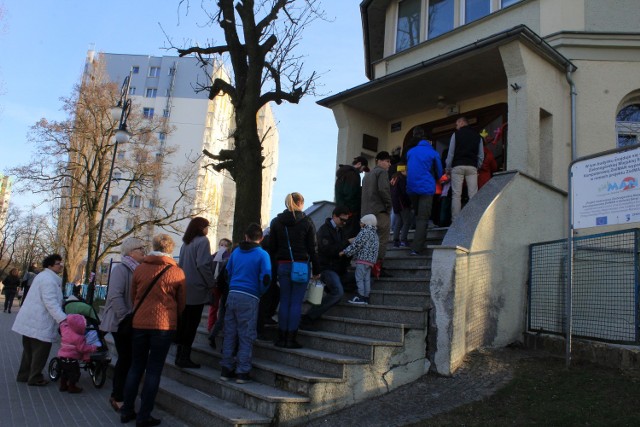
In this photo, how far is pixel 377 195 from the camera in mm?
8148

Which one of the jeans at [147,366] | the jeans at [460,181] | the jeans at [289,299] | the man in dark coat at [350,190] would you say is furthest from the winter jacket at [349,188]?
the jeans at [147,366]

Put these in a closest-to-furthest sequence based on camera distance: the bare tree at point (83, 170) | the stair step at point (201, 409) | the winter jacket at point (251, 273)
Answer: the stair step at point (201, 409), the winter jacket at point (251, 273), the bare tree at point (83, 170)

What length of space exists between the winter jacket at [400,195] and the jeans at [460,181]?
76cm

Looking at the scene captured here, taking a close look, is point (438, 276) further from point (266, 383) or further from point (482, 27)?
point (482, 27)

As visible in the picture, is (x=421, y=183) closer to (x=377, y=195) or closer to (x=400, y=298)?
(x=377, y=195)

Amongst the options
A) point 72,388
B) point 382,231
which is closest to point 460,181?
point 382,231

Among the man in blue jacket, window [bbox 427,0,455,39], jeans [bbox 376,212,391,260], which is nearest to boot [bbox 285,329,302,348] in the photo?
jeans [bbox 376,212,391,260]

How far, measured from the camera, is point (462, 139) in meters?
8.52

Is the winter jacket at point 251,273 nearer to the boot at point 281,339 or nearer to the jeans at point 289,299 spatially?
the jeans at point 289,299

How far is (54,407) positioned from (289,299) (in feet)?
9.83

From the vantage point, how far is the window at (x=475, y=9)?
40.2 feet

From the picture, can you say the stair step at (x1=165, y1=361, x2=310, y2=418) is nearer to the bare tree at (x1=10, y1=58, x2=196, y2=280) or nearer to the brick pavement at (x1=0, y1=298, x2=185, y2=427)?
the brick pavement at (x1=0, y1=298, x2=185, y2=427)

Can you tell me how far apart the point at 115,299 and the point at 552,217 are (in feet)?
21.9

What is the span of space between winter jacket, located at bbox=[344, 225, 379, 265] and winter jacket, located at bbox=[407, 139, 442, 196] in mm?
1405
